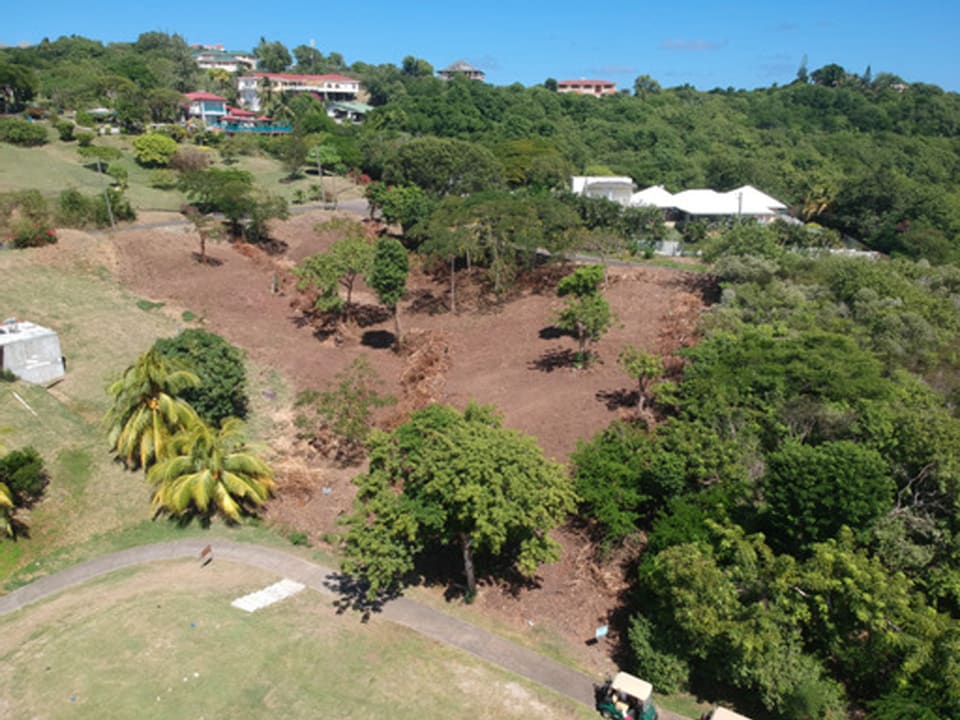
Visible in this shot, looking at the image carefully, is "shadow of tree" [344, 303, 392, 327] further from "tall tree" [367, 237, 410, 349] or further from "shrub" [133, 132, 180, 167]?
"shrub" [133, 132, 180, 167]

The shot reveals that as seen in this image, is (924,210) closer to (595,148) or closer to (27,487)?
(595,148)

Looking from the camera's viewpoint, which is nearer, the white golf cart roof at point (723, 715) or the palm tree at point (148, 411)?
the white golf cart roof at point (723, 715)

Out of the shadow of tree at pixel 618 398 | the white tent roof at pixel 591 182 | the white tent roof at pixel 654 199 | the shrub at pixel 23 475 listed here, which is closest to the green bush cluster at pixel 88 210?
the shrub at pixel 23 475

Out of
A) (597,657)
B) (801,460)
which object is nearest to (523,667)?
(597,657)

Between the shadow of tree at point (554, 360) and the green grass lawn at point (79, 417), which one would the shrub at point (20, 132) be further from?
the shadow of tree at point (554, 360)

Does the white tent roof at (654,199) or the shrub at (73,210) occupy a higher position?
the white tent roof at (654,199)

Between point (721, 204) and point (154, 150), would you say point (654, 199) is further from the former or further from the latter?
point (154, 150)

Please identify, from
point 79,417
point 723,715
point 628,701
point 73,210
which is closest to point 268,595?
point 628,701
